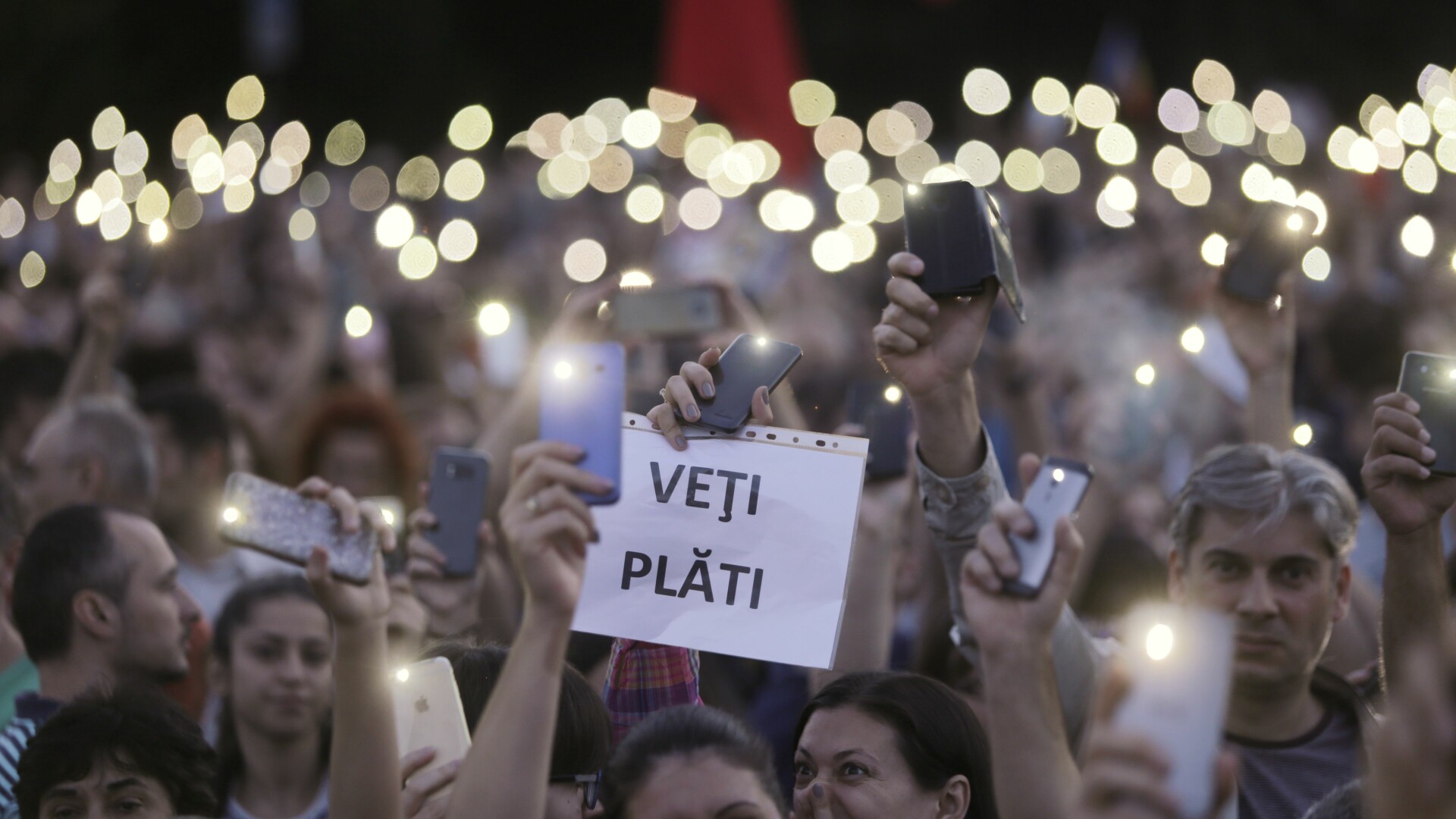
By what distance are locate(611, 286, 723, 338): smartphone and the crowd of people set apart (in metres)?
0.08

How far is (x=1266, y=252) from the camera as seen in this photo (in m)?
4.06

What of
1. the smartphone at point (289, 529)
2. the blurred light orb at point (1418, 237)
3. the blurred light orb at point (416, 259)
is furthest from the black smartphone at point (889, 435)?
the blurred light orb at point (416, 259)

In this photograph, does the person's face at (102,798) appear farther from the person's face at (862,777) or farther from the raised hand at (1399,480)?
the raised hand at (1399,480)

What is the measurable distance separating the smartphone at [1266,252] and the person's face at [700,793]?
7.02 feet

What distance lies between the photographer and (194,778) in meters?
3.18

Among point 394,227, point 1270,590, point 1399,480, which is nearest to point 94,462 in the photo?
point 1270,590

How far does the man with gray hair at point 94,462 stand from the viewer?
4.93 metres

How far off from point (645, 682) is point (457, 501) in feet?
2.58

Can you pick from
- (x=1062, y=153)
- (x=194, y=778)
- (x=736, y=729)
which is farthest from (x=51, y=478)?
(x=1062, y=153)

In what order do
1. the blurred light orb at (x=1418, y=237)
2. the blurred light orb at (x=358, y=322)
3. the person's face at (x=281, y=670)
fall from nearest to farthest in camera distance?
the person's face at (x=281, y=670) → the blurred light orb at (x=1418, y=237) → the blurred light orb at (x=358, y=322)

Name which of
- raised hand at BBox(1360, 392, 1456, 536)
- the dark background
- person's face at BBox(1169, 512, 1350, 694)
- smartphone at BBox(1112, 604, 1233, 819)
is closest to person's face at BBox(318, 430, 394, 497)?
person's face at BBox(1169, 512, 1350, 694)

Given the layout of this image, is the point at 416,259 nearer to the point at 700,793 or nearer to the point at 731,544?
the point at 731,544

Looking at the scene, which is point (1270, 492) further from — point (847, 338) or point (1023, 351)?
point (847, 338)

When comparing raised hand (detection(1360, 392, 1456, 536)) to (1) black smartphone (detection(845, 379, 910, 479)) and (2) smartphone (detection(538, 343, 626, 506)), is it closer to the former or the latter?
(1) black smartphone (detection(845, 379, 910, 479))
